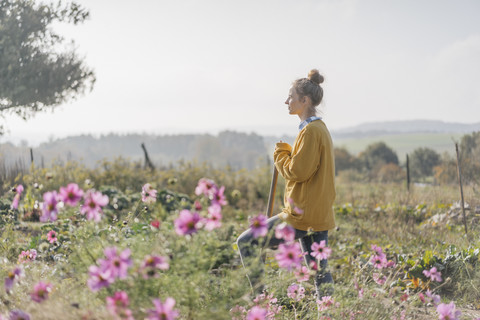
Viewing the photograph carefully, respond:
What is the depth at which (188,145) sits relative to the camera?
2822 inches

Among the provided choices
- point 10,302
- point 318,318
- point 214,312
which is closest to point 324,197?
point 318,318

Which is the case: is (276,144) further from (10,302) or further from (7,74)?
(7,74)

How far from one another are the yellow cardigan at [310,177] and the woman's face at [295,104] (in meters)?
0.17

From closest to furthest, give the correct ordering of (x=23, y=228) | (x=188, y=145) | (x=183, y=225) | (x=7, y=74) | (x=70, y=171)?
(x=183, y=225) → (x=23, y=228) → (x=70, y=171) → (x=7, y=74) → (x=188, y=145)

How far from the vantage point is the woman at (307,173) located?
9.89ft

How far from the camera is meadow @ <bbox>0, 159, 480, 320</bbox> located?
6.64 ft

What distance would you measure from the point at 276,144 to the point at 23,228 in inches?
168

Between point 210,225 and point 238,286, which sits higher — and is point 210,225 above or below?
above

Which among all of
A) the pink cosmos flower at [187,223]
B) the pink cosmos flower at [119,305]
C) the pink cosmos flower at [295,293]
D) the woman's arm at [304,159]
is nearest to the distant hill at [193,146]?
the pink cosmos flower at [295,293]

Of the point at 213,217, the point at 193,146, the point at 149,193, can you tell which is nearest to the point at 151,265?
the point at 213,217

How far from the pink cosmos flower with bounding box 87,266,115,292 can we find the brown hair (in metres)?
1.89

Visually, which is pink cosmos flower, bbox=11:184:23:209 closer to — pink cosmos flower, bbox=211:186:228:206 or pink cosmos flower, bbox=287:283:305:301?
pink cosmos flower, bbox=211:186:228:206

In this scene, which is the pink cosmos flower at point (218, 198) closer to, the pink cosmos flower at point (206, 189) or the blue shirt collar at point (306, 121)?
the pink cosmos flower at point (206, 189)

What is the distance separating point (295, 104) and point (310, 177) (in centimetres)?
52
